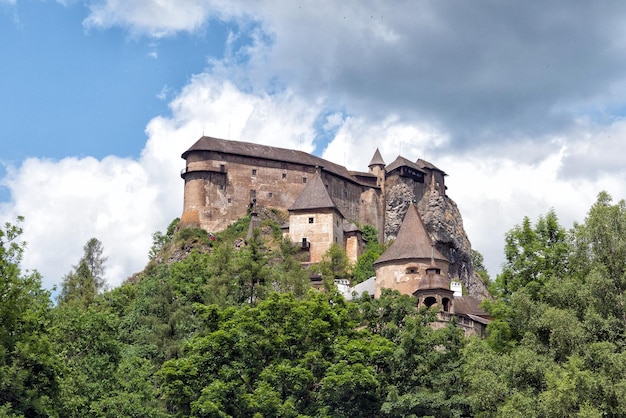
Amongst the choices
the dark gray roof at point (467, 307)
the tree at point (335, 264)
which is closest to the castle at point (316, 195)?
the tree at point (335, 264)

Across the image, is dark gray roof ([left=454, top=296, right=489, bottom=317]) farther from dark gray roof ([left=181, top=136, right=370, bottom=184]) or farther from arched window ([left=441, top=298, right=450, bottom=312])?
dark gray roof ([left=181, top=136, right=370, bottom=184])

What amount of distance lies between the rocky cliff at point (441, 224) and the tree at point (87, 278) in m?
31.6

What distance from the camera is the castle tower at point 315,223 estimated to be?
291 feet

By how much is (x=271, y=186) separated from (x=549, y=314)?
2678 inches

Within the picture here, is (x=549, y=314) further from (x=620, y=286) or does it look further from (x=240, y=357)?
(x=240, y=357)

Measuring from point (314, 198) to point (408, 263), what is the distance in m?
28.4

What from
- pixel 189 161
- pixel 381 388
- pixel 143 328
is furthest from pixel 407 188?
pixel 381 388

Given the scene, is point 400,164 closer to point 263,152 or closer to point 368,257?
point 263,152

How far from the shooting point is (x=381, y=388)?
1639 inches

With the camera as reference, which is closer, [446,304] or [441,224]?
[446,304]

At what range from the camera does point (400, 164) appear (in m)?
110

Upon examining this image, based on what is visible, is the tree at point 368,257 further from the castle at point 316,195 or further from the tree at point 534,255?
the tree at point 534,255

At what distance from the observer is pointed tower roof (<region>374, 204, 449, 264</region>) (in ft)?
211

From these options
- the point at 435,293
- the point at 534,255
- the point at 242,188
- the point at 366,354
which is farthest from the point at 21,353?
the point at 242,188
